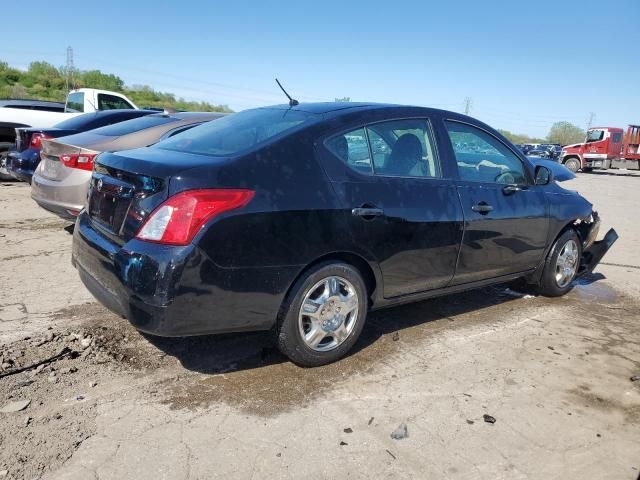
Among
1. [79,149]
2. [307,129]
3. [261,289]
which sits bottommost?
[261,289]

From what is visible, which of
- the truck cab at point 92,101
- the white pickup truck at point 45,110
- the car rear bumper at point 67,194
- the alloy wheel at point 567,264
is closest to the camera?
the alloy wheel at point 567,264

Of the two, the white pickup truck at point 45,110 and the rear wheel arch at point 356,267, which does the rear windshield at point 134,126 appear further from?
the white pickup truck at point 45,110

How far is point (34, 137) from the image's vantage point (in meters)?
8.04

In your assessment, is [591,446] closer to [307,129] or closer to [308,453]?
[308,453]

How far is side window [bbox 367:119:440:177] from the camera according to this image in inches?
148

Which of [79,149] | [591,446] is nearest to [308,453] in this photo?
[591,446]

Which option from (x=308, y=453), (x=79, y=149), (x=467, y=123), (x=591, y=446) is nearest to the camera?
(x=308, y=453)

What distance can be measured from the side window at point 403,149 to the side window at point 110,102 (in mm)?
13181

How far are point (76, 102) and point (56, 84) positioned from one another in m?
47.4

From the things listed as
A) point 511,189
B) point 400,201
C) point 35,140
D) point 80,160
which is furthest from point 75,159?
point 511,189

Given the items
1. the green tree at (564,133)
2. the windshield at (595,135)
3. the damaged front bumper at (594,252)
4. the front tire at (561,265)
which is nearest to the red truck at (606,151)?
the windshield at (595,135)

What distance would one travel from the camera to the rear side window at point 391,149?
11.8 ft

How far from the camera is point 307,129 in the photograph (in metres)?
3.47

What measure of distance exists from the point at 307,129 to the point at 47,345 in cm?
224
